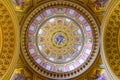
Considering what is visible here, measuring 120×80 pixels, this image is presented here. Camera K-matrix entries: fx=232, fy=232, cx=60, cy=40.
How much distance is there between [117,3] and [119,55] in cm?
404

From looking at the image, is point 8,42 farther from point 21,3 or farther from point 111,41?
point 111,41

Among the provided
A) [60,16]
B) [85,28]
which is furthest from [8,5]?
[85,28]

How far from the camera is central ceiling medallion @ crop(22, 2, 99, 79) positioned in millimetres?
18953

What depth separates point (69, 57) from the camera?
2161cm

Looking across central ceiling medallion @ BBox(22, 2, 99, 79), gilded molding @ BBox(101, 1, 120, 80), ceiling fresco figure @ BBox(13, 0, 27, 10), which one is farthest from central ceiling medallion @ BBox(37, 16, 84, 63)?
ceiling fresco figure @ BBox(13, 0, 27, 10)

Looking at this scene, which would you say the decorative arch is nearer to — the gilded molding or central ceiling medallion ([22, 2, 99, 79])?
central ceiling medallion ([22, 2, 99, 79])

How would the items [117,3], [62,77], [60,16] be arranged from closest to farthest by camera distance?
[117,3] → [62,77] → [60,16]

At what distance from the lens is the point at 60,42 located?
21.9m

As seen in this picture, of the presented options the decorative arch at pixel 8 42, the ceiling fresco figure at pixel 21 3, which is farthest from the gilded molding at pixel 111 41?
the decorative arch at pixel 8 42

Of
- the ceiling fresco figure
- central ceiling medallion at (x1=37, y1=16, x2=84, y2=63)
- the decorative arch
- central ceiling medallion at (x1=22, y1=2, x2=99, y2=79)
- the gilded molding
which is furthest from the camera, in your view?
central ceiling medallion at (x1=37, y1=16, x2=84, y2=63)

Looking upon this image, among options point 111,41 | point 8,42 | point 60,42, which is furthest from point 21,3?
point 111,41

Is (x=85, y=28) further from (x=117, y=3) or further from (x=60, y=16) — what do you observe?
(x=117, y=3)

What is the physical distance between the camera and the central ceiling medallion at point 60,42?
1895 centimetres

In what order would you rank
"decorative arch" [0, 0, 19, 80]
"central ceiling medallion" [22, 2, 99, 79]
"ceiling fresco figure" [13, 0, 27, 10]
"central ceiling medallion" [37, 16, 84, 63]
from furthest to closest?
"central ceiling medallion" [37, 16, 84, 63], "central ceiling medallion" [22, 2, 99, 79], "ceiling fresco figure" [13, 0, 27, 10], "decorative arch" [0, 0, 19, 80]
